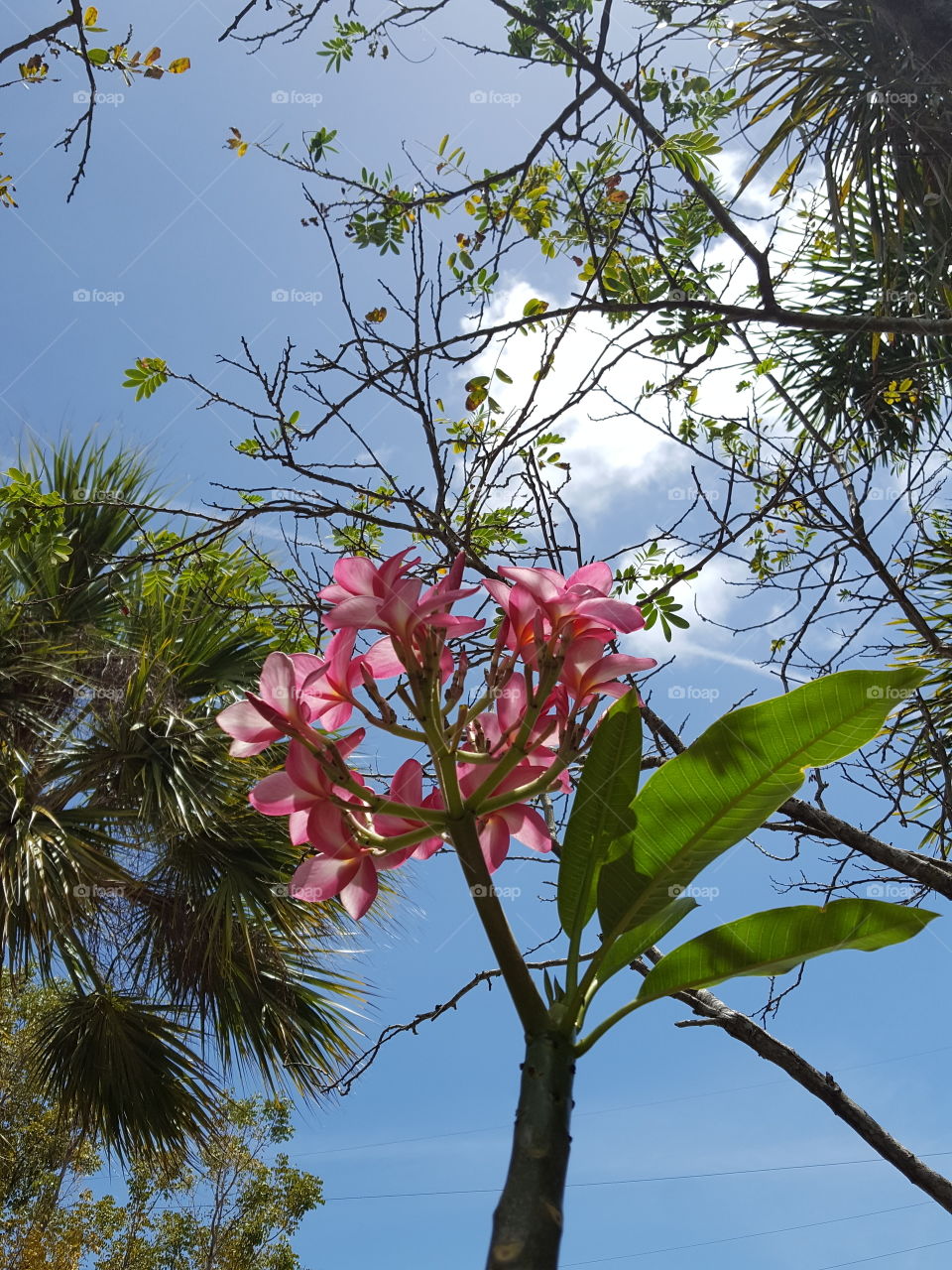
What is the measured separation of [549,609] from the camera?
0.63 metres

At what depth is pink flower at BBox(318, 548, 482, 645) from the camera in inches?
22.9

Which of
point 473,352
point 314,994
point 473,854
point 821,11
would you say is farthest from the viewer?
point 314,994

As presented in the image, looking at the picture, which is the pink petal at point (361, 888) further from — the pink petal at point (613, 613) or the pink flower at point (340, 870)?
the pink petal at point (613, 613)

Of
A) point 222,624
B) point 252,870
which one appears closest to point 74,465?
point 222,624

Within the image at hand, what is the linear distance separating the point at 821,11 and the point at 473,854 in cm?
360

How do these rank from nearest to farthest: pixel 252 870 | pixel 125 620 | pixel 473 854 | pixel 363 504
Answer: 1. pixel 473 854
2. pixel 363 504
3. pixel 252 870
4. pixel 125 620

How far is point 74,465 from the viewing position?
5.45 m

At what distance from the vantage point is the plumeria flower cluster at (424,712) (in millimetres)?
591

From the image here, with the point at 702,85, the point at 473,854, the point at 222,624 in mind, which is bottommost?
the point at 473,854

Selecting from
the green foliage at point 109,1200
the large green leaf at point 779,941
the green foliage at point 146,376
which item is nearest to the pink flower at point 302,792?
the large green leaf at point 779,941

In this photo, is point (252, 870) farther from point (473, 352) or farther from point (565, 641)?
point (565, 641)

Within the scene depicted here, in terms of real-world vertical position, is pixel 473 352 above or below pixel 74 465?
below

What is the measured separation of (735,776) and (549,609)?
161 mm

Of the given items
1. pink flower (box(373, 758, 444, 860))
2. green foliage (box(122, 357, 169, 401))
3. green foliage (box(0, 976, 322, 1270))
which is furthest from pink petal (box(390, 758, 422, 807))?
green foliage (box(0, 976, 322, 1270))
